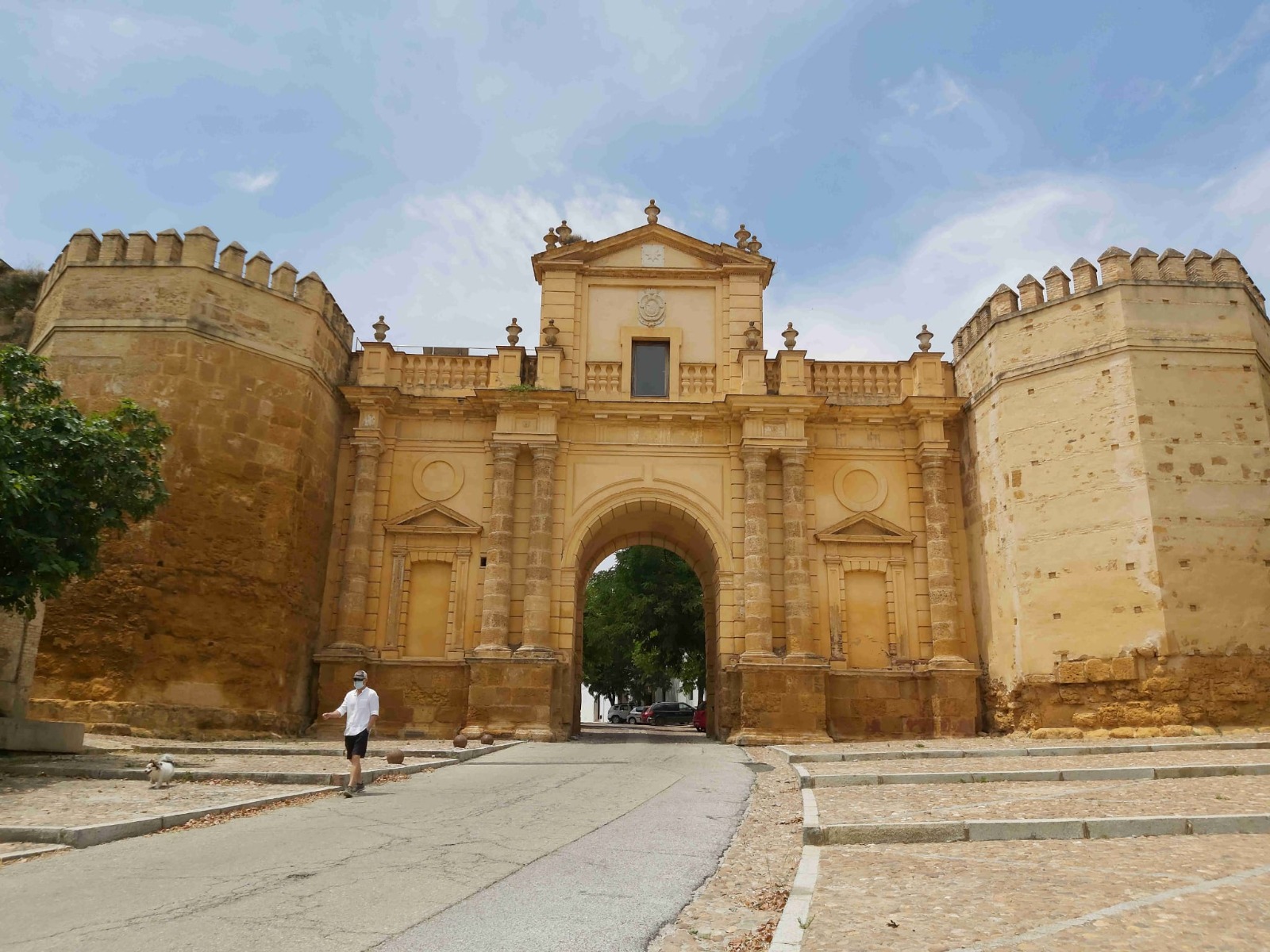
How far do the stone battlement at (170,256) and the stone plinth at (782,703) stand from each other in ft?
38.6

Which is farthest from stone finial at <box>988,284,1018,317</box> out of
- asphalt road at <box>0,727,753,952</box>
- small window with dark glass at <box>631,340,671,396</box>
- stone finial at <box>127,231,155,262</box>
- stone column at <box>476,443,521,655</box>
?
stone finial at <box>127,231,155,262</box>

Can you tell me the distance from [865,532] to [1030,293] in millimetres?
A: 5833

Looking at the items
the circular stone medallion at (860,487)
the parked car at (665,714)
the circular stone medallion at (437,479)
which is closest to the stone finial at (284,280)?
the circular stone medallion at (437,479)

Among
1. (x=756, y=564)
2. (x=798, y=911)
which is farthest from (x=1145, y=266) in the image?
(x=798, y=911)

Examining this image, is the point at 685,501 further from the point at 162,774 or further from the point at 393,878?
the point at 393,878

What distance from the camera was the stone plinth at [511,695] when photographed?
1769 centimetres

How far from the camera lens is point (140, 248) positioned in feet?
57.1

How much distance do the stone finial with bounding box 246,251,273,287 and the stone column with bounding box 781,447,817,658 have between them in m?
11.0

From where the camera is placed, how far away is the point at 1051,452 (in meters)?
17.5

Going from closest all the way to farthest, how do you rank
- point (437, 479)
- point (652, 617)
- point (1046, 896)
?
point (1046, 896)
point (437, 479)
point (652, 617)

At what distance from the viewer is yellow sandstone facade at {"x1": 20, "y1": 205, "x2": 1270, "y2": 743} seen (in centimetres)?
→ 1578

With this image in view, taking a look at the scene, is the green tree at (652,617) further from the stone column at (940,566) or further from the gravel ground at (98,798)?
the gravel ground at (98,798)

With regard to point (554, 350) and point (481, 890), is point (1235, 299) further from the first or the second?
point (481, 890)

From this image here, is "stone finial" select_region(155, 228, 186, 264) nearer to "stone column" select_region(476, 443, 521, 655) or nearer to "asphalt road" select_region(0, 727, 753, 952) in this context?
"stone column" select_region(476, 443, 521, 655)
